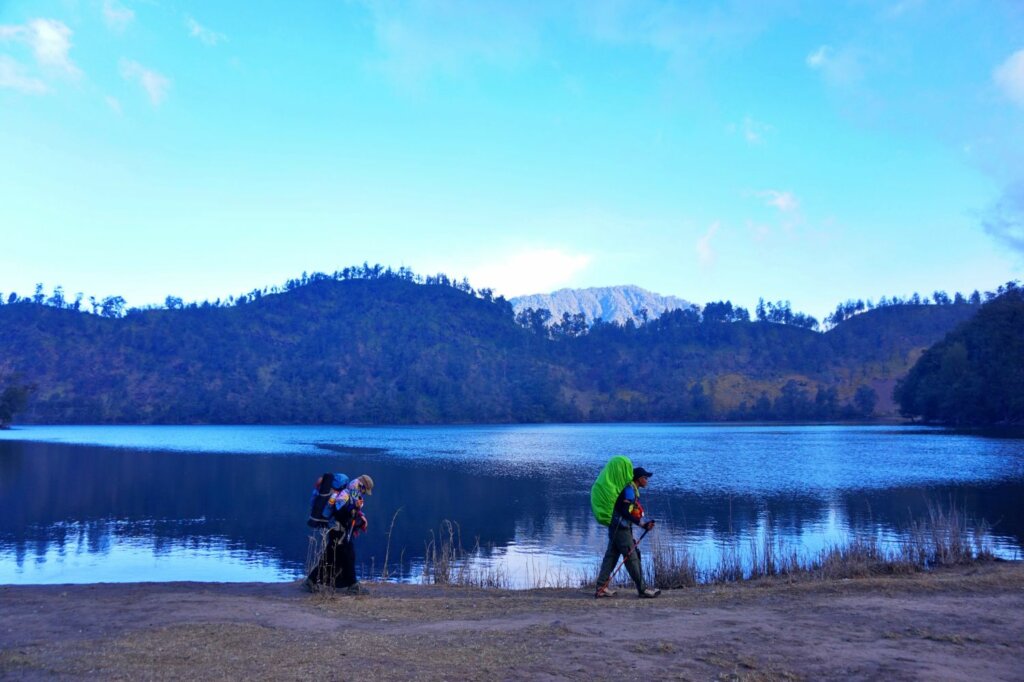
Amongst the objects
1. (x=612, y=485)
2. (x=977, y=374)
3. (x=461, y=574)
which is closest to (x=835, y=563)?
(x=612, y=485)

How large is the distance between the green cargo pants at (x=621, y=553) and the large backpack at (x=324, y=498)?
4405 millimetres

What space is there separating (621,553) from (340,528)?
179 inches

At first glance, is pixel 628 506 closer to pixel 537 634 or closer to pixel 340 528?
pixel 537 634

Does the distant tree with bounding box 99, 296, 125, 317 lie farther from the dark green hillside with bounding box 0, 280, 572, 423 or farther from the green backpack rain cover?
the green backpack rain cover

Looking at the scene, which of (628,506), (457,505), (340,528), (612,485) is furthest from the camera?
(457,505)

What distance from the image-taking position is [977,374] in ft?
336

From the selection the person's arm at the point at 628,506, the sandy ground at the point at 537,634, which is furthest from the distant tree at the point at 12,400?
the person's arm at the point at 628,506

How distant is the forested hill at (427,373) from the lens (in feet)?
518

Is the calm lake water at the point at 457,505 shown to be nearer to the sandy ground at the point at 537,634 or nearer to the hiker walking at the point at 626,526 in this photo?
the hiker walking at the point at 626,526

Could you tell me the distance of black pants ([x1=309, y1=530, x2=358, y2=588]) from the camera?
1277cm

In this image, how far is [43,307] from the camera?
175 metres

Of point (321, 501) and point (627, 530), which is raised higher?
point (321, 501)

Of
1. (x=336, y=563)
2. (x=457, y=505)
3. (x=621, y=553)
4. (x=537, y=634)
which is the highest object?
(x=621, y=553)

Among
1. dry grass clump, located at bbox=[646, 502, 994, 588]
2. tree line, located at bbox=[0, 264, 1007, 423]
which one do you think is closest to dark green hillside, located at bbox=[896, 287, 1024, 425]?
tree line, located at bbox=[0, 264, 1007, 423]
